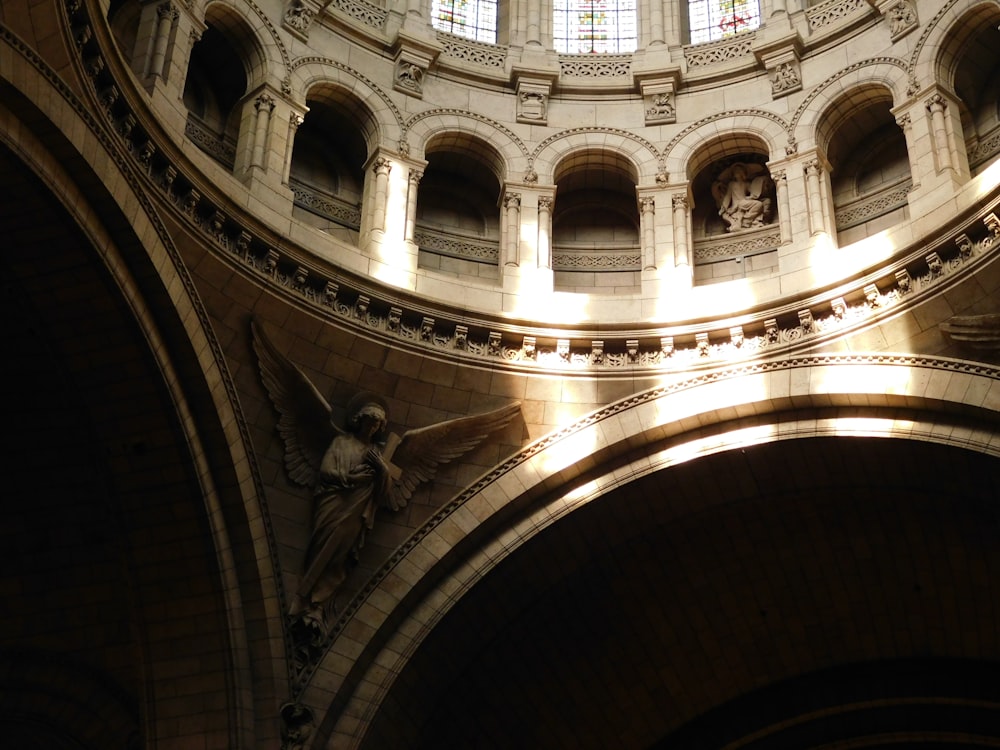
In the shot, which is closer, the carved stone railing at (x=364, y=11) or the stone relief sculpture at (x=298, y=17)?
the stone relief sculpture at (x=298, y=17)

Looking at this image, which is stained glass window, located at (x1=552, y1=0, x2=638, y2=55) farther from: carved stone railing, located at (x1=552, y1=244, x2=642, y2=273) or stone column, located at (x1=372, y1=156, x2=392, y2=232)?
stone column, located at (x1=372, y1=156, x2=392, y2=232)

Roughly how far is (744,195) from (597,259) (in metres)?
2.15

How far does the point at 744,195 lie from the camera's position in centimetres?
2172

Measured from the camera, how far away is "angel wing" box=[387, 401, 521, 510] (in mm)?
18906

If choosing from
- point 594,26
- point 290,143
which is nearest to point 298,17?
point 290,143

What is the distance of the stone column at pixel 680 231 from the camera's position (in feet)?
67.9

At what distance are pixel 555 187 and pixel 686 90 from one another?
2.51 m

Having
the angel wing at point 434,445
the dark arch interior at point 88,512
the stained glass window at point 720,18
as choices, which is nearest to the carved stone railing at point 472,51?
the stained glass window at point 720,18

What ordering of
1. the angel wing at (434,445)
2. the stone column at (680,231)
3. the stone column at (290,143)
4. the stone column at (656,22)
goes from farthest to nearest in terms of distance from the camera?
the stone column at (656,22), the stone column at (680,231), the stone column at (290,143), the angel wing at (434,445)

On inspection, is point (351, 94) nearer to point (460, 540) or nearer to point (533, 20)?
point (533, 20)

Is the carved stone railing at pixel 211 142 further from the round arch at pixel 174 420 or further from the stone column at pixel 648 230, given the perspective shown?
the stone column at pixel 648 230

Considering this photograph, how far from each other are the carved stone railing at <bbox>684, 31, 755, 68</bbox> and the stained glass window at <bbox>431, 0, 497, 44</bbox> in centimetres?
290

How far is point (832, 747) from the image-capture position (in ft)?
68.6

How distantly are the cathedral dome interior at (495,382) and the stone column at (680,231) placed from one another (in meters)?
0.08
